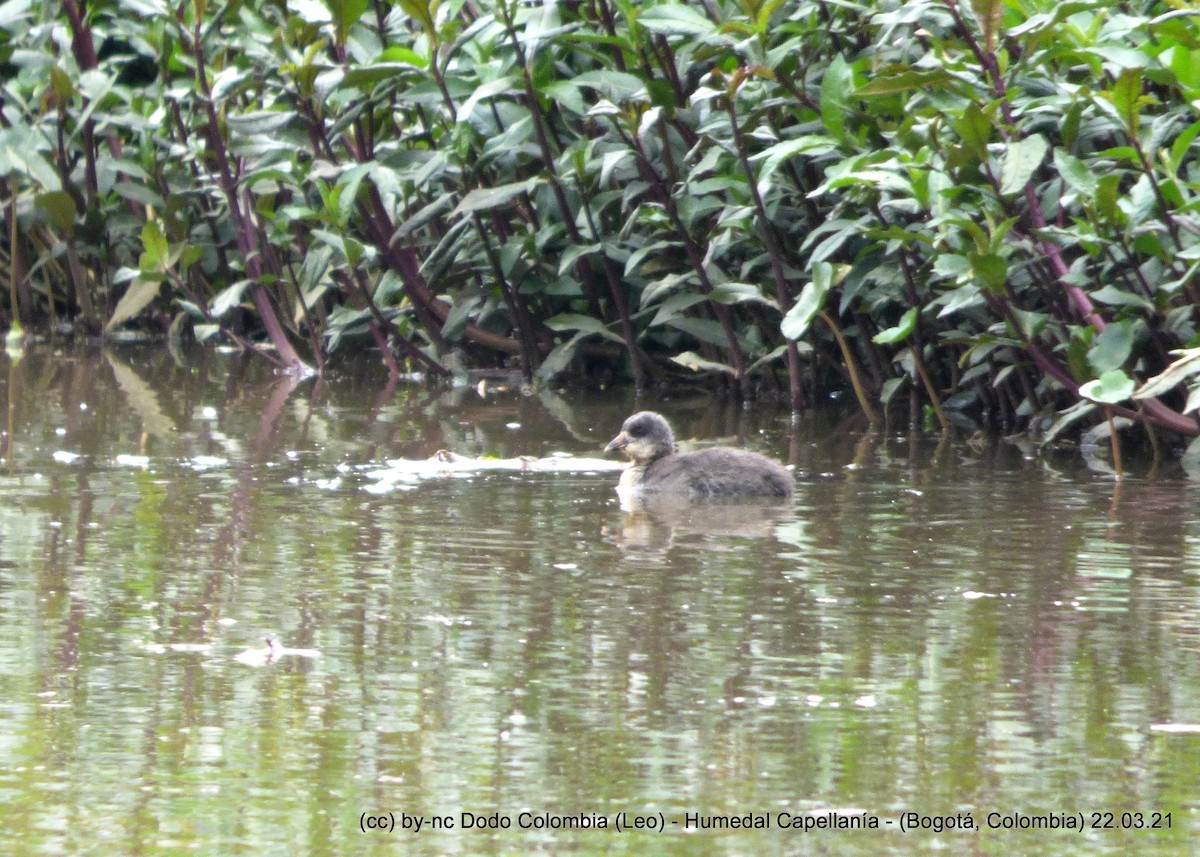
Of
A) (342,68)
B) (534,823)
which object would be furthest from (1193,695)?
(342,68)

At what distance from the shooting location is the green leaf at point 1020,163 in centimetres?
745

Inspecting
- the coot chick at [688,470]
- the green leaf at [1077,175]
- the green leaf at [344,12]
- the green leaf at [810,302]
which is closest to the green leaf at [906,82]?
the green leaf at [1077,175]

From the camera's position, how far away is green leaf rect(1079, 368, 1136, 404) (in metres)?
7.39

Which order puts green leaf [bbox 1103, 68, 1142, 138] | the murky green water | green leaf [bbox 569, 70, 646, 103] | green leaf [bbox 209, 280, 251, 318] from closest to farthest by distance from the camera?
the murky green water, green leaf [bbox 1103, 68, 1142, 138], green leaf [bbox 569, 70, 646, 103], green leaf [bbox 209, 280, 251, 318]

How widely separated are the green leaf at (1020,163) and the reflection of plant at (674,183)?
0.04 ft

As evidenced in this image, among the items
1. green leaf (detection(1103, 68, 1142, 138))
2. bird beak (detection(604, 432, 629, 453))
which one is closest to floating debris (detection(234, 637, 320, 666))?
bird beak (detection(604, 432, 629, 453))

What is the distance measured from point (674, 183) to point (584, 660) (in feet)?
17.4

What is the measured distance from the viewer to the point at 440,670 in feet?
15.2

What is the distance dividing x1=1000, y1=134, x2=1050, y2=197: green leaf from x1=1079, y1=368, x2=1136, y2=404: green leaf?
0.77 meters

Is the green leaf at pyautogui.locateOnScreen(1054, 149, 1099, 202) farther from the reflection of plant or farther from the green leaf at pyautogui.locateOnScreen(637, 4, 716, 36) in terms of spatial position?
the green leaf at pyautogui.locateOnScreen(637, 4, 716, 36)

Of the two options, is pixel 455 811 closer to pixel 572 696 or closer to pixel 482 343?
pixel 572 696

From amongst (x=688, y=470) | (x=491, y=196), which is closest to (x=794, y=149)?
(x=688, y=470)

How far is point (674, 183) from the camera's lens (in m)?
9.70

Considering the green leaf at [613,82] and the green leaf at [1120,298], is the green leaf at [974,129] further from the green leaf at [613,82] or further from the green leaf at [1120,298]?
the green leaf at [613,82]
